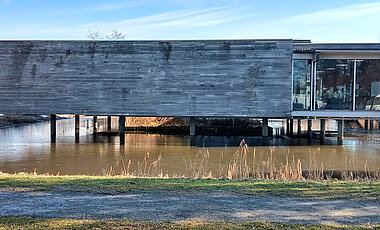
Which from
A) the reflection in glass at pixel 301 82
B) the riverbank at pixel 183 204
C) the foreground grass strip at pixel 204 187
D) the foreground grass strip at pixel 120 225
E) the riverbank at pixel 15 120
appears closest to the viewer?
the foreground grass strip at pixel 120 225

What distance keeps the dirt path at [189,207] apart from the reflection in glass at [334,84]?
36.2ft

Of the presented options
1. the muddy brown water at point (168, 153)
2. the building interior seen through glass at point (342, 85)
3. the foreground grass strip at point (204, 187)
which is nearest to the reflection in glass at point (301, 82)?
the building interior seen through glass at point (342, 85)

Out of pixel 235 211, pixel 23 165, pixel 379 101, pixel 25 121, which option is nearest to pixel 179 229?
pixel 235 211

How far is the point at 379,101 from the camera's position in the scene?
15656mm

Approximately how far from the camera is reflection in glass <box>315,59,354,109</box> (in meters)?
15.6

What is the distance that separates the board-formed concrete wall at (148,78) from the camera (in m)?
16.3

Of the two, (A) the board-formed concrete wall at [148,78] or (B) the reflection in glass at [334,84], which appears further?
(A) the board-formed concrete wall at [148,78]

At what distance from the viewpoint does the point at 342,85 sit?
1564cm

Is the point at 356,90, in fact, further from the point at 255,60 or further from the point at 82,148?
the point at 82,148

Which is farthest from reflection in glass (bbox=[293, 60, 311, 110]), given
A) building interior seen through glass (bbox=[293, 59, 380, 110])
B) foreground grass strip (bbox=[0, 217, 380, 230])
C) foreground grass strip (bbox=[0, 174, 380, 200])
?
foreground grass strip (bbox=[0, 217, 380, 230])

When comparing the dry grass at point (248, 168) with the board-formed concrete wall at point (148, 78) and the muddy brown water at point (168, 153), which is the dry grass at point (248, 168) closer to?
the muddy brown water at point (168, 153)

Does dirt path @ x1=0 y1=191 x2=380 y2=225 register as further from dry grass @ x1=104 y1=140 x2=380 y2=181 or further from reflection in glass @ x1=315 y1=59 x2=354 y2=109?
reflection in glass @ x1=315 y1=59 x2=354 y2=109

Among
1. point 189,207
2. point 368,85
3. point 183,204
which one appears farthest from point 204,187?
point 368,85

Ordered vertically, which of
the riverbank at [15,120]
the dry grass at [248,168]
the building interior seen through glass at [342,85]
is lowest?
the dry grass at [248,168]
